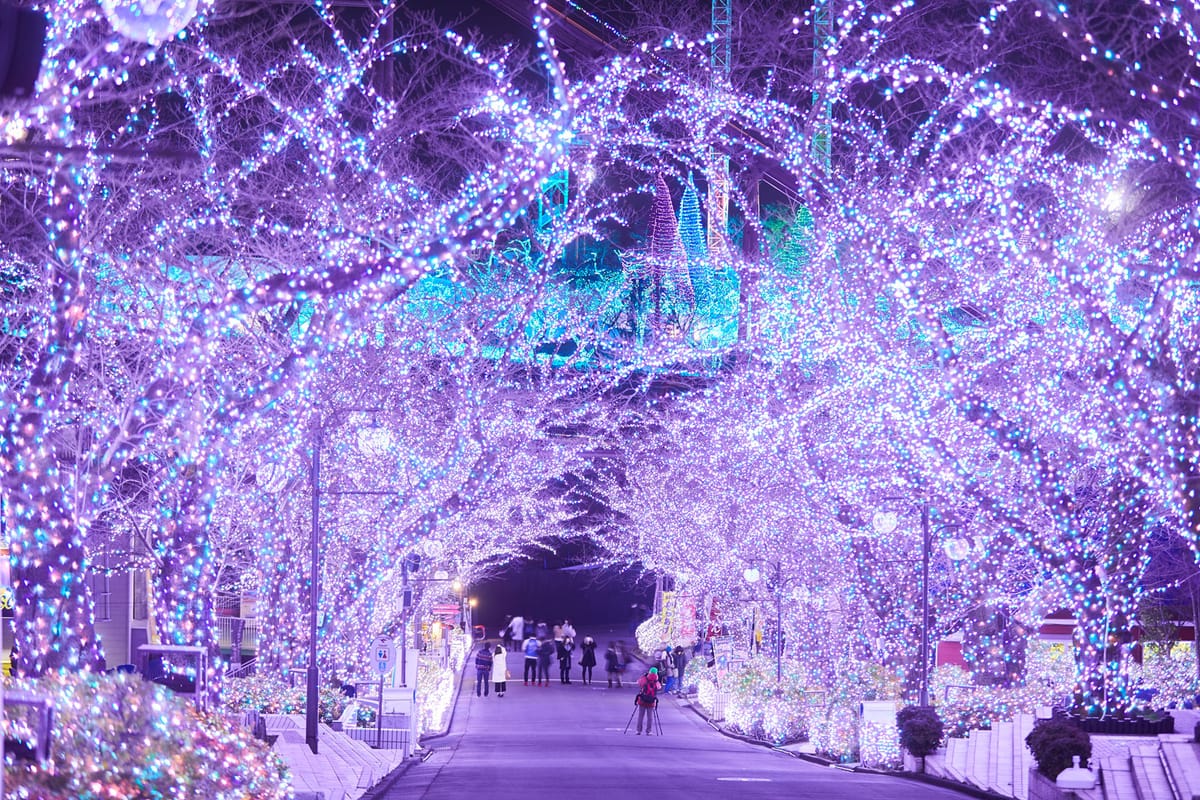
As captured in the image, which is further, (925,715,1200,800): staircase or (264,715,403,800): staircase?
(264,715,403,800): staircase

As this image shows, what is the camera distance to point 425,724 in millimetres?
32000

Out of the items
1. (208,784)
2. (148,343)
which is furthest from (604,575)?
(208,784)

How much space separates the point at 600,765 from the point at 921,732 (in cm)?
498

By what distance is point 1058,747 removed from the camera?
1639 cm

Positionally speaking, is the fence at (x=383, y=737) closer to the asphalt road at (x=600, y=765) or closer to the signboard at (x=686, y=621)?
the asphalt road at (x=600, y=765)

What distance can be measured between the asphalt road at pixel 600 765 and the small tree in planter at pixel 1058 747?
1.59 m

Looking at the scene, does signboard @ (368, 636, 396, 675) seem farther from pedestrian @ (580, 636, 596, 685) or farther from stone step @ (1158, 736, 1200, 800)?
pedestrian @ (580, 636, 596, 685)

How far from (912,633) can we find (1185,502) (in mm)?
14419

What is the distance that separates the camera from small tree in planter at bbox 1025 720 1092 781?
1638cm

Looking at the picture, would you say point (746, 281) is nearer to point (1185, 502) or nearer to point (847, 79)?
point (847, 79)

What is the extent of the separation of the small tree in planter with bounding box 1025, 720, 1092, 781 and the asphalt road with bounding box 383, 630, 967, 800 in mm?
1591

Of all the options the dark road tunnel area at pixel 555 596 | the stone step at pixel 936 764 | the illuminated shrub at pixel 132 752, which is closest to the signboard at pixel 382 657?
the stone step at pixel 936 764

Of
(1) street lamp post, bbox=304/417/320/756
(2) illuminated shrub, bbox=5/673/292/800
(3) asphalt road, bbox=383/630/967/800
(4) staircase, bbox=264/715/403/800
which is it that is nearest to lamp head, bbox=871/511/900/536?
(3) asphalt road, bbox=383/630/967/800

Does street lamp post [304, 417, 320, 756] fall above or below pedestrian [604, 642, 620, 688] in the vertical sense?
above
